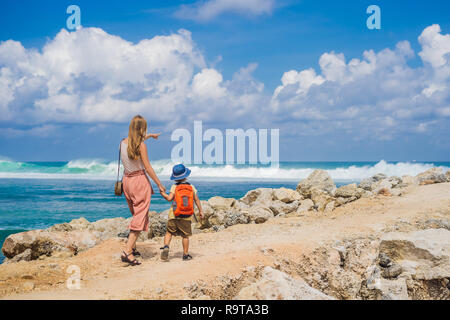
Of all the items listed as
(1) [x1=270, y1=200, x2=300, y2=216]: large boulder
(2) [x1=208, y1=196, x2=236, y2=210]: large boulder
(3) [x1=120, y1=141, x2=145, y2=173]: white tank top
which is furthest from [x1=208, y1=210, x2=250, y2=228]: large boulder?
(3) [x1=120, y1=141, x2=145, y2=173]: white tank top

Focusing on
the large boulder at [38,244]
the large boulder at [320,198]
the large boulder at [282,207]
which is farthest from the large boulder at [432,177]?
the large boulder at [38,244]

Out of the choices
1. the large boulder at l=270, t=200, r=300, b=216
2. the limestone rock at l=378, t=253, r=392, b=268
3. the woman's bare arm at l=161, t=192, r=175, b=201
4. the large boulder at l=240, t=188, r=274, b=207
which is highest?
the woman's bare arm at l=161, t=192, r=175, b=201

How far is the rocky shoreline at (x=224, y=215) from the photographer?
7.57m

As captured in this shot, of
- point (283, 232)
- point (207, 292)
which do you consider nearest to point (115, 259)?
point (207, 292)

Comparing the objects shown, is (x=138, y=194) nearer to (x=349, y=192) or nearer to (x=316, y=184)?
(x=349, y=192)

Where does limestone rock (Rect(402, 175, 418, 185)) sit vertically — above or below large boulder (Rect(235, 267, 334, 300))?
above

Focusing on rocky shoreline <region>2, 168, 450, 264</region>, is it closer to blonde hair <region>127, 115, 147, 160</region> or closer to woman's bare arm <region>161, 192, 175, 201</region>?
woman's bare arm <region>161, 192, 175, 201</region>

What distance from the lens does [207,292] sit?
4.86m

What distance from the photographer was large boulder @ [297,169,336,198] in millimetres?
13694

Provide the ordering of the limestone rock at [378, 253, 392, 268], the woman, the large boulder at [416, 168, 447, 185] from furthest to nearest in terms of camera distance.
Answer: the large boulder at [416, 168, 447, 185] < the limestone rock at [378, 253, 392, 268] < the woman

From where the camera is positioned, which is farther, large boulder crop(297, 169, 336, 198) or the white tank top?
large boulder crop(297, 169, 336, 198)

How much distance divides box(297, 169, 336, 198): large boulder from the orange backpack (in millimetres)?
8174

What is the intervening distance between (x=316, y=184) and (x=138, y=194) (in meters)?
9.39
